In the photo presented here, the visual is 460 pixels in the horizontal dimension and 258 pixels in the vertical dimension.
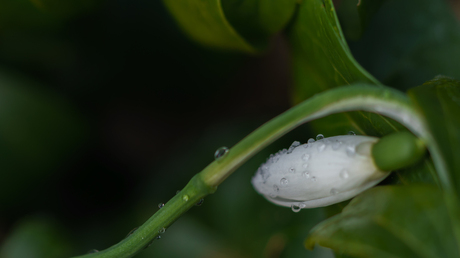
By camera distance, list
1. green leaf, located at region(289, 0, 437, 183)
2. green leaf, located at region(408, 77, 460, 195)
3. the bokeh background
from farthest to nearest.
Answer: the bokeh background, green leaf, located at region(289, 0, 437, 183), green leaf, located at region(408, 77, 460, 195)

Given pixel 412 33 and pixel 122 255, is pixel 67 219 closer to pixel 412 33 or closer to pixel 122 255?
pixel 122 255

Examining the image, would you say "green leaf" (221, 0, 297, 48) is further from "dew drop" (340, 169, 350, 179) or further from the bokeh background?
"dew drop" (340, 169, 350, 179)

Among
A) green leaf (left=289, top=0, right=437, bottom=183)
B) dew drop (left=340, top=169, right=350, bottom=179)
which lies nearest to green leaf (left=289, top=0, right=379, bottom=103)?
green leaf (left=289, top=0, right=437, bottom=183)

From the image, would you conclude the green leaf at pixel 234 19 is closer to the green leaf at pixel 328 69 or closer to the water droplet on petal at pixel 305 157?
the green leaf at pixel 328 69

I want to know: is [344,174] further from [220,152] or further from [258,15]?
[258,15]

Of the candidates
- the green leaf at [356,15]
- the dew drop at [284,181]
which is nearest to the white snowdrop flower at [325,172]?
the dew drop at [284,181]

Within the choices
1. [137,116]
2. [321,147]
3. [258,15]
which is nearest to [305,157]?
[321,147]
